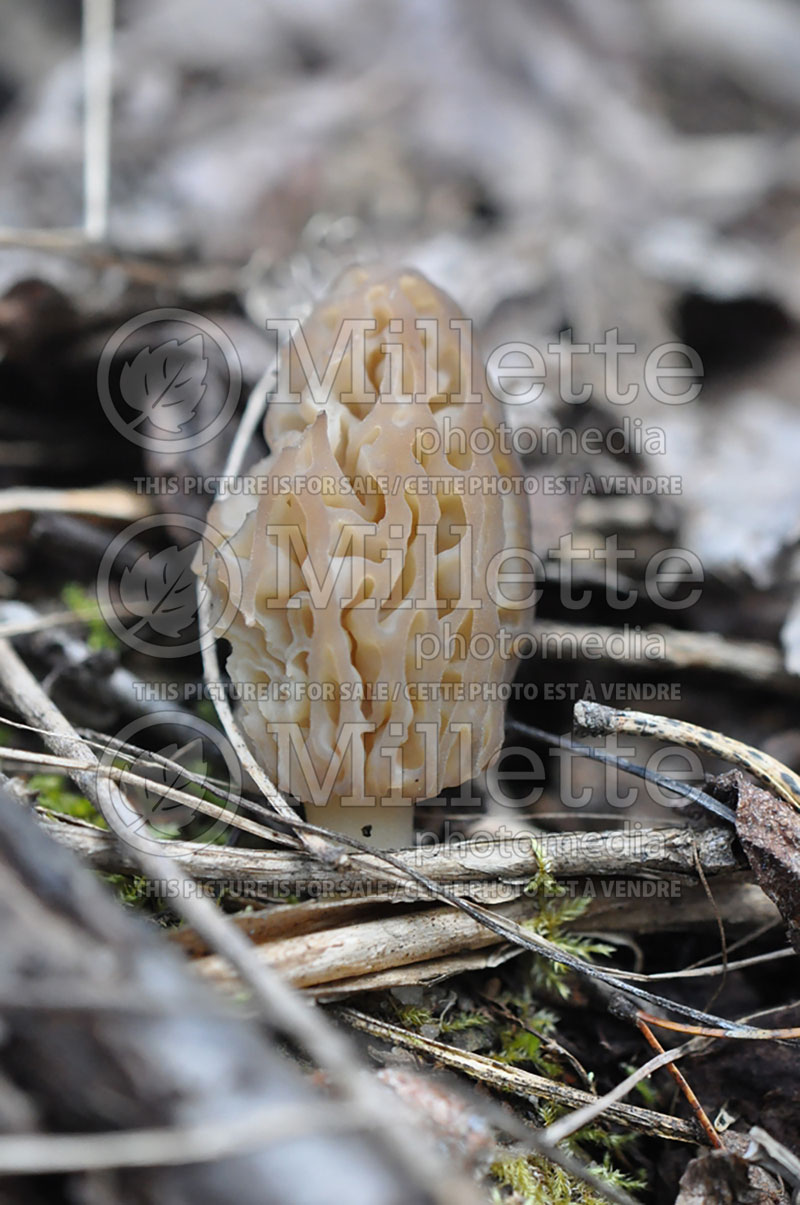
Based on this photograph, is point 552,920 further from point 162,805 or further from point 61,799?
point 61,799

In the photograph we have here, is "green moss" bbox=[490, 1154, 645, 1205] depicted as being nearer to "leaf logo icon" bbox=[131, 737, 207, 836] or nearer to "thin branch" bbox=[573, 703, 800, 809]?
"thin branch" bbox=[573, 703, 800, 809]

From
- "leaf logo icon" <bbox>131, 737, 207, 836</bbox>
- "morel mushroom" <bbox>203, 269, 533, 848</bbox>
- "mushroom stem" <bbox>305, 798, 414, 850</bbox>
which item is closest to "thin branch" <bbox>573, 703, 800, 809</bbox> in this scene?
"morel mushroom" <bbox>203, 269, 533, 848</bbox>

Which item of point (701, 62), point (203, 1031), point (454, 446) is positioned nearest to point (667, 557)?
point (454, 446)

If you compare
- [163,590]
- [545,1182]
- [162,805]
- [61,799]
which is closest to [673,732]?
[545,1182]

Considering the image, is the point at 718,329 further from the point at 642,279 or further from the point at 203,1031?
the point at 203,1031

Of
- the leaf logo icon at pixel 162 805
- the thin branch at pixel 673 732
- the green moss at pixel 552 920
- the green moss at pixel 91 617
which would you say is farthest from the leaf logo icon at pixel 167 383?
the green moss at pixel 552 920

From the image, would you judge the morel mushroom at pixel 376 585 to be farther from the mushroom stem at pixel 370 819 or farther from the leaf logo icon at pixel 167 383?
the leaf logo icon at pixel 167 383
